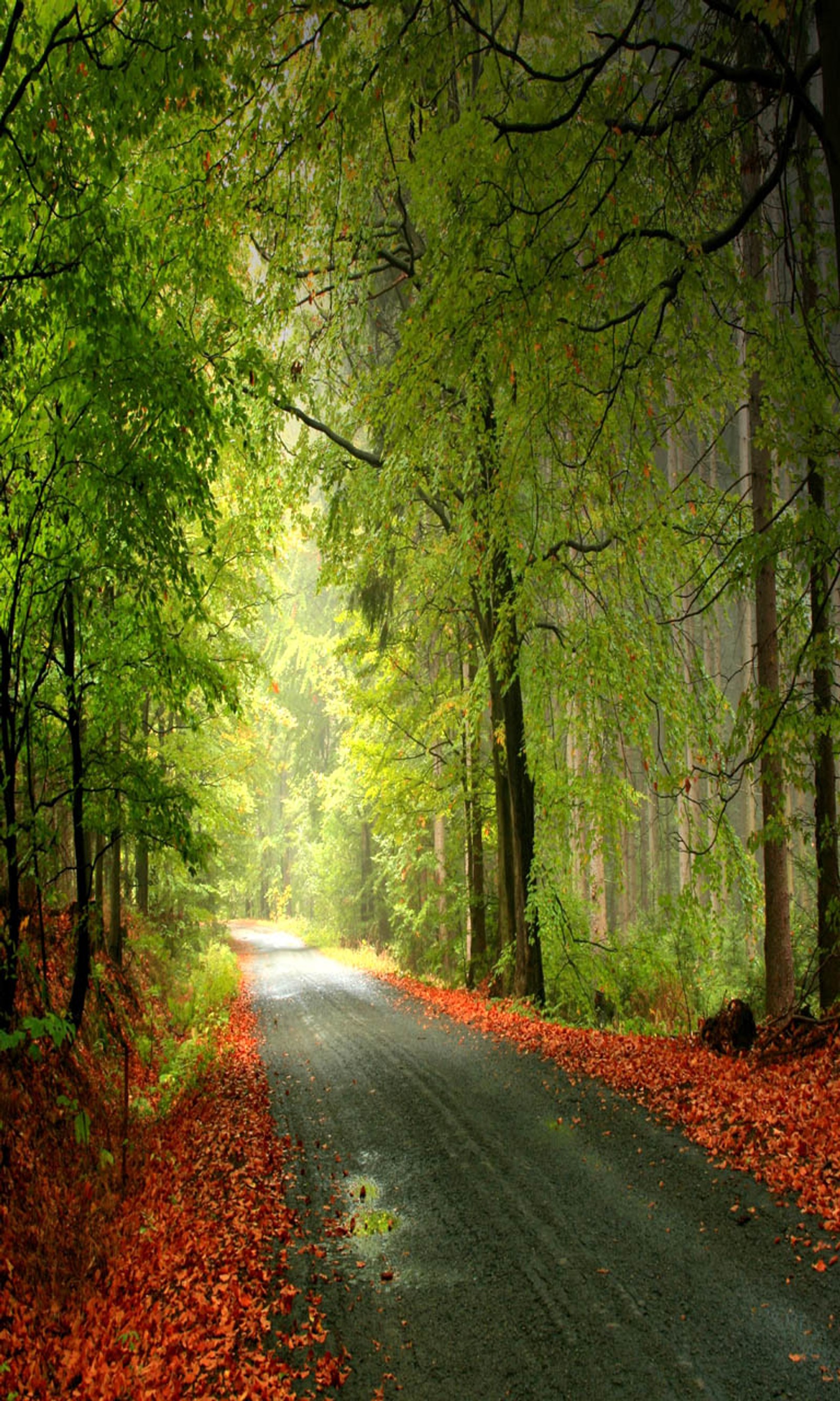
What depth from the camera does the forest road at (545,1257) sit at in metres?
3.17

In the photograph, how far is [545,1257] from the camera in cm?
404

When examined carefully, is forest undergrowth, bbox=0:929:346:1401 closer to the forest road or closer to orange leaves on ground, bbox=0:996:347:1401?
orange leaves on ground, bbox=0:996:347:1401

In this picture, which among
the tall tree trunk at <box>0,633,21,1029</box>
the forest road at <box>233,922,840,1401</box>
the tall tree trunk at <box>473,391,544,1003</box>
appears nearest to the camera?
the forest road at <box>233,922,840,1401</box>

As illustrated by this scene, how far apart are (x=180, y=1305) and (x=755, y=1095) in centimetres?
419

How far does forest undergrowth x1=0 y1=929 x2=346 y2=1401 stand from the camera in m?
3.32

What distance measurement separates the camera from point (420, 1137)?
5.99m

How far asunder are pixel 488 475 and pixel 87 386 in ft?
17.4

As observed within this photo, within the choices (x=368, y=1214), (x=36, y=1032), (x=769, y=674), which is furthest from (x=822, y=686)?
(x=36, y=1032)

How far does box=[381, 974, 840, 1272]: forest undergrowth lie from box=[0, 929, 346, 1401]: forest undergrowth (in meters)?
2.74

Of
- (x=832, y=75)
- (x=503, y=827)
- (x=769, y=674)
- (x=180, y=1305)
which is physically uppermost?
(x=832, y=75)

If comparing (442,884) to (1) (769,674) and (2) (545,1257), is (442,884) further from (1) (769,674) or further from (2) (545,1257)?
(2) (545,1257)

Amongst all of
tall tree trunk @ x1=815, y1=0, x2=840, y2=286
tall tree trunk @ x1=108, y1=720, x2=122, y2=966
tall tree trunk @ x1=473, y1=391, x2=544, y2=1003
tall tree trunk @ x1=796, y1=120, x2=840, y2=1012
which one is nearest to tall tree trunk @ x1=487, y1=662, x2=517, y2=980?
tall tree trunk @ x1=473, y1=391, x2=544, y2=1003

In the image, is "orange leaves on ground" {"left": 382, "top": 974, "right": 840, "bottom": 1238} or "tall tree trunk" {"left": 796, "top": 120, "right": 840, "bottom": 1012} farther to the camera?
"orange leaves on ground" {"left": 382, "top": 974, "right": 840, "bottom": 1238}

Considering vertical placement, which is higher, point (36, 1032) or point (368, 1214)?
point (36, 1032)
